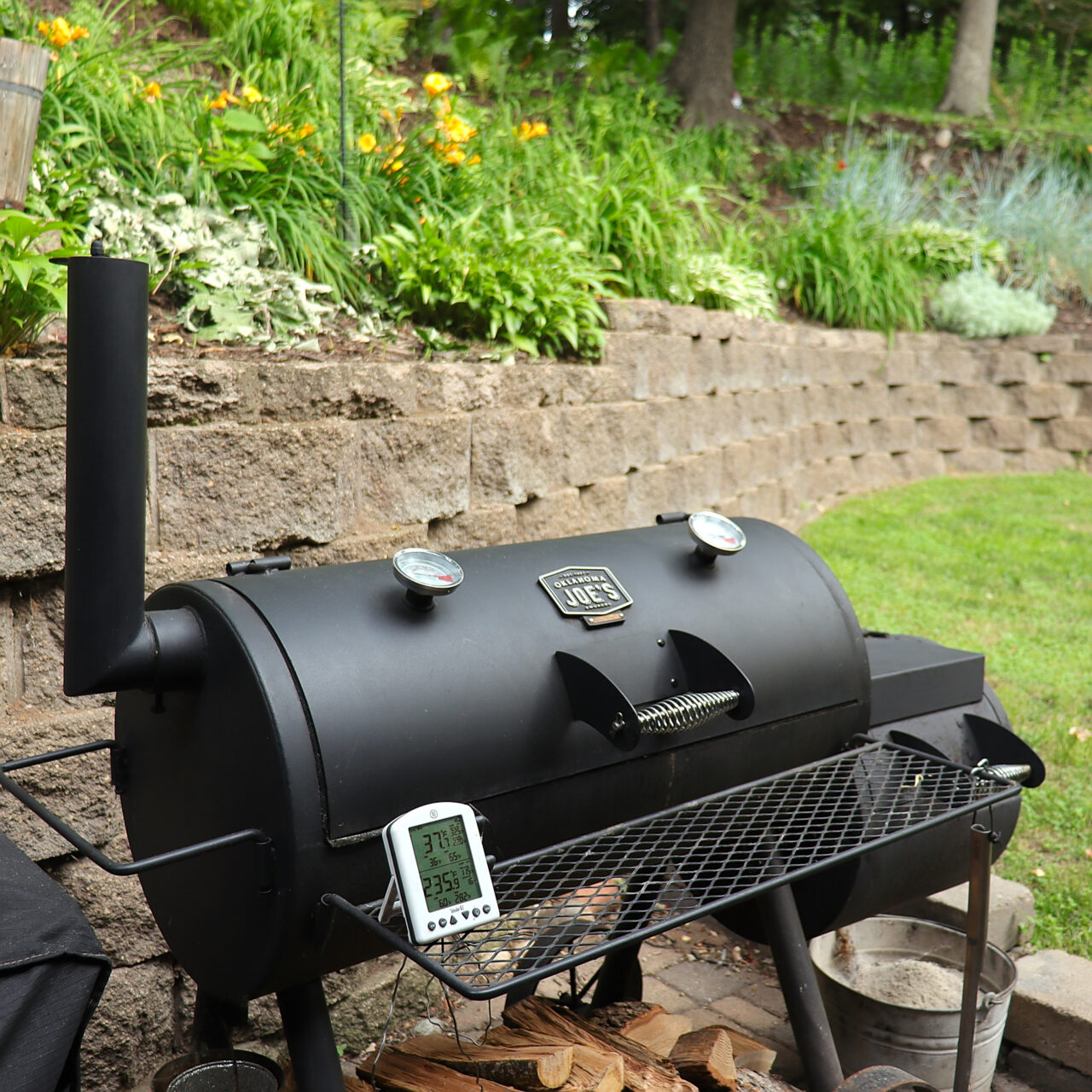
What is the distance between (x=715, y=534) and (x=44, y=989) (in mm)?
1243

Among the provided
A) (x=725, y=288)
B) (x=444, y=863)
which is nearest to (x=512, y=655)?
(x=444, y=863)

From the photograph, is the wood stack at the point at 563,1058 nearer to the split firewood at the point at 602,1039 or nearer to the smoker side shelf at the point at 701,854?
the split firewood at the point at 602,1039

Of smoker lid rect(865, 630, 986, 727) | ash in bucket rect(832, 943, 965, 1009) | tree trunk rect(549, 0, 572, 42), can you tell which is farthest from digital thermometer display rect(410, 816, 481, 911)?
tree trunk rect(549, 0, 572, 42)

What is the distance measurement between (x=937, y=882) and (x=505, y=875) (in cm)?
110

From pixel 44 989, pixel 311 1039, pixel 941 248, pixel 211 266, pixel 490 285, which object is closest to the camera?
pixel 44 989

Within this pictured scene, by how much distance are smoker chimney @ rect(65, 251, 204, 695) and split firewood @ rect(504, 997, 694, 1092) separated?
1.01m

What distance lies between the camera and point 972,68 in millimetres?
10641

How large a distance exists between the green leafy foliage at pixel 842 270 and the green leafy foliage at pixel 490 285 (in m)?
3.36

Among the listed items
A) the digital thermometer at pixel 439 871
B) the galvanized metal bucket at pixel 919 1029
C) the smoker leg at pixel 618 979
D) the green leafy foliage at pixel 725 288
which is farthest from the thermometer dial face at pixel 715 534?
the green leafy foliage at pixel 725 288

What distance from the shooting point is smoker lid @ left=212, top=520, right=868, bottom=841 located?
1.45 m

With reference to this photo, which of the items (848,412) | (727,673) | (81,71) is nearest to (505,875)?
(727,673)

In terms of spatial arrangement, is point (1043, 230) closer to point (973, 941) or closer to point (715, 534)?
point (715, 534)

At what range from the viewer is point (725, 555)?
1.97 m

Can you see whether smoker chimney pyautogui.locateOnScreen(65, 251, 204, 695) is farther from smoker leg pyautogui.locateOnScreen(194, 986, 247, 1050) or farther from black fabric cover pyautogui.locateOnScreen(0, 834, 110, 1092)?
smoker leg pyautogui.locateOnScreen(194, 986, 247, 1050)
